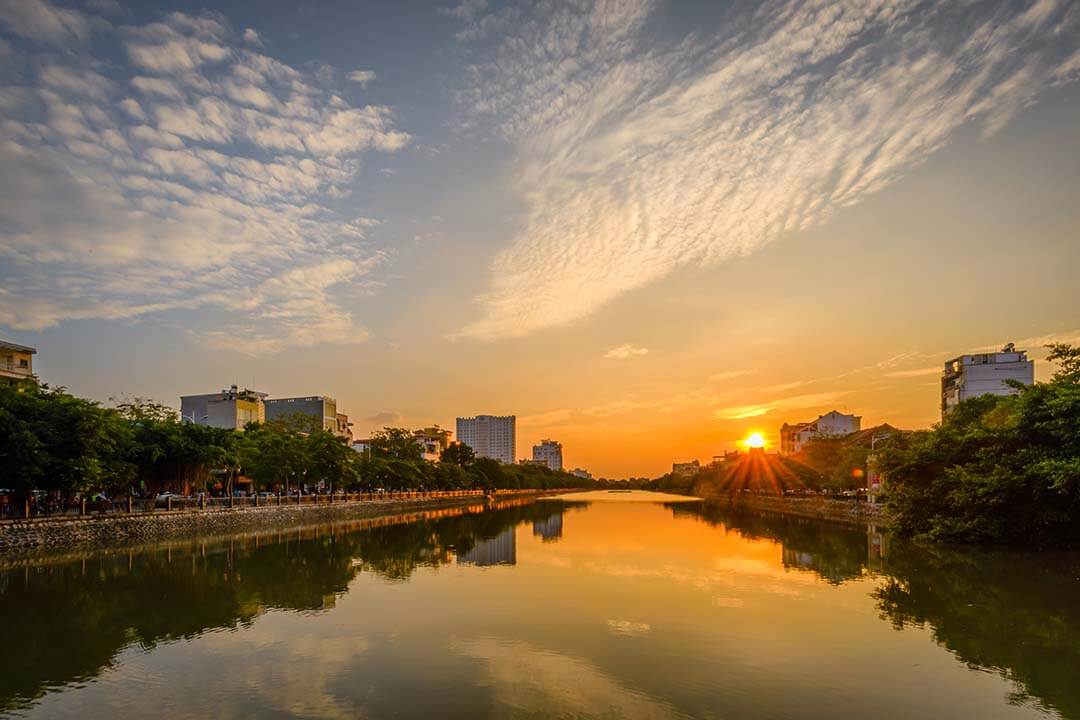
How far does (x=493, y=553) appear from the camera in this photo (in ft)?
115

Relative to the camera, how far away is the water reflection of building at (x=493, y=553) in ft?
102

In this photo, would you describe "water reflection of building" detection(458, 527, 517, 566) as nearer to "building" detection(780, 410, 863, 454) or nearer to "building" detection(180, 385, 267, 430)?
"building" detection(180, 385, 267, 430)

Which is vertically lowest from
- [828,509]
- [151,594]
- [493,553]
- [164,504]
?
[828,509]

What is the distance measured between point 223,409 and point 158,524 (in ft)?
200

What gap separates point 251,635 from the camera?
53.7 ft

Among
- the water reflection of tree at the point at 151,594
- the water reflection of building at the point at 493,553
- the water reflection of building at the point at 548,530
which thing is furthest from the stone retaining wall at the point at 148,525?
the water reflection of building at the point at 548,530

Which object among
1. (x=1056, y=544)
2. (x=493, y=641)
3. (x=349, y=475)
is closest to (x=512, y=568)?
(x=493, y=641)

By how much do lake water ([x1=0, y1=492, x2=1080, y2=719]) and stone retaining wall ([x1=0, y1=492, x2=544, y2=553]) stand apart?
2.11 m

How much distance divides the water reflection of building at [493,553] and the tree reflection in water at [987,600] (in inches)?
529

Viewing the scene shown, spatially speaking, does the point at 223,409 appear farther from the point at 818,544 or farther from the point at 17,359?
the point at 818,544

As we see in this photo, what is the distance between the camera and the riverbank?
2956 cm

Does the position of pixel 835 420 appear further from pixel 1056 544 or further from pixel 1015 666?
pixel 1015 666

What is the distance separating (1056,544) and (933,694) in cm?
2607

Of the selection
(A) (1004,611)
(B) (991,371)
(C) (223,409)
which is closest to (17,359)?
(C) (223,409)
